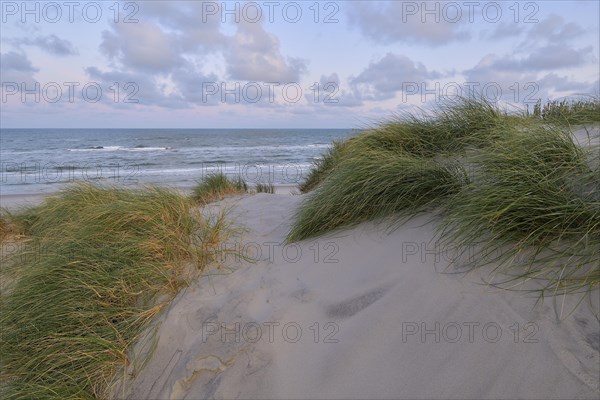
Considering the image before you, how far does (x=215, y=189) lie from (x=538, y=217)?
578 cm

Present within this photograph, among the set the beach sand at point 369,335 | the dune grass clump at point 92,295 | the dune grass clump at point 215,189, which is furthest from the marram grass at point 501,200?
the dune grass clump at point 215,189

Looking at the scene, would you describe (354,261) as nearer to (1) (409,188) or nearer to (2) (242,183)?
(1) (409,188)

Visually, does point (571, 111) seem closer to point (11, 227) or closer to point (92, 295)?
point (92, 295)

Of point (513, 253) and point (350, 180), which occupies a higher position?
point (350, 180)

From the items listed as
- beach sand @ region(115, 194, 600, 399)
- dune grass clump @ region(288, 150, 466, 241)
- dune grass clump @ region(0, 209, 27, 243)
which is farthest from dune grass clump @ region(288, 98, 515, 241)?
dune grass clump @ region(0, 209, 27, 243)

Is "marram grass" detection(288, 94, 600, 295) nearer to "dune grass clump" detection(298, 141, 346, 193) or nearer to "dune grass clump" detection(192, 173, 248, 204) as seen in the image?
"dune grass clump" detection(298, 141, 346, 193)

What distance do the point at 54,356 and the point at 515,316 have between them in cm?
258

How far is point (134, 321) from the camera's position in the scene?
256 centimetres

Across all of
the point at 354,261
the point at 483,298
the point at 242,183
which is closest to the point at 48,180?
the point at 242,183

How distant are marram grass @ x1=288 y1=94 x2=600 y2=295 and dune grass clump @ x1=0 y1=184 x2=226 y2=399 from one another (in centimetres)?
112

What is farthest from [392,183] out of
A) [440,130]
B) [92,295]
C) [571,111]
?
[571,111]

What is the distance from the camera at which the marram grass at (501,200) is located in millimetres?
2045

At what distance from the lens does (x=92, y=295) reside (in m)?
2.74

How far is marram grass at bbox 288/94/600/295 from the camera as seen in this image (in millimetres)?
2045
